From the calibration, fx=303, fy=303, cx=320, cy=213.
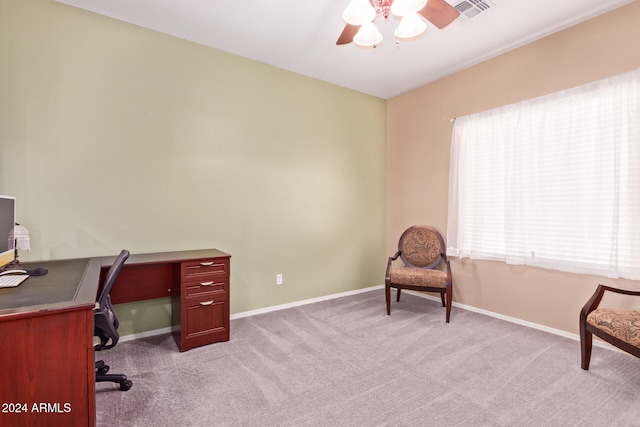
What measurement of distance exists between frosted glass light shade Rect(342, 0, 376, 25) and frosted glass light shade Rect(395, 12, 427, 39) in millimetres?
269

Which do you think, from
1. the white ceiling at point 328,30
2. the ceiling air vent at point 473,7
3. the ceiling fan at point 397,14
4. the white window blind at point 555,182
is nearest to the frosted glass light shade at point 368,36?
the ceiling fan at point 397,14

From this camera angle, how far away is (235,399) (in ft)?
6.44

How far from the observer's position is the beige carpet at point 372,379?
1802 millimetres

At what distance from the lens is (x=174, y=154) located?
10.0ft

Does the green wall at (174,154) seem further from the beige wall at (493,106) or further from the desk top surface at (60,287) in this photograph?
the beige wall at (493,106)

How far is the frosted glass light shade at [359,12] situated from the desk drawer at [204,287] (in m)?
2.30

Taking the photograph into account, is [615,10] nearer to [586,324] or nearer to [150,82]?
[586,324]

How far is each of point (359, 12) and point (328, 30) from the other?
3.79ft

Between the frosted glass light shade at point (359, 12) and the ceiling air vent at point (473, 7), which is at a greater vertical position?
the ceiling air vent at point (473, 7)

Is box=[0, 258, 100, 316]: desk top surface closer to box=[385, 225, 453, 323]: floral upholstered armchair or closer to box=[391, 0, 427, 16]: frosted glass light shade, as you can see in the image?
box=[391, 0, 427, 16]: frosted glass light shade

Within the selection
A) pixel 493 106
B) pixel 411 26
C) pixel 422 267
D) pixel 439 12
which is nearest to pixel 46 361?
pixel 411 26

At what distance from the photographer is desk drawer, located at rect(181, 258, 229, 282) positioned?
260 cm

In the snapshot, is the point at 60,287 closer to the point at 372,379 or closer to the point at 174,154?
the point at 174,154

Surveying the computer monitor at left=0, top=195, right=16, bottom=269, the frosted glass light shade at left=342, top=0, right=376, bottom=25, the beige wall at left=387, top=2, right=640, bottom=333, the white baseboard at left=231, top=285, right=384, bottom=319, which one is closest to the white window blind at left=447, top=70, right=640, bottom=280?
the beige wall at left=387, top=2, right=640, bottom=333
